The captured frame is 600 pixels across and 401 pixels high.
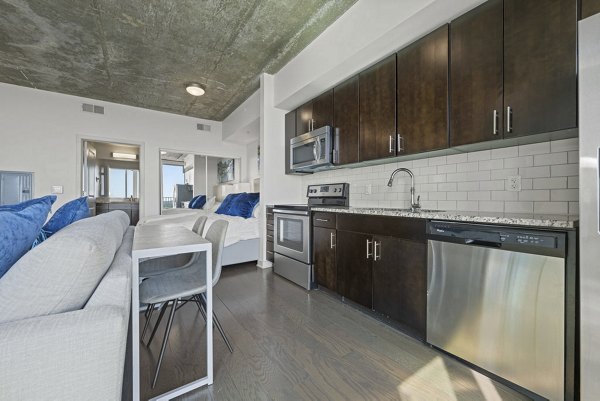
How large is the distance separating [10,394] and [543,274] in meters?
2.00

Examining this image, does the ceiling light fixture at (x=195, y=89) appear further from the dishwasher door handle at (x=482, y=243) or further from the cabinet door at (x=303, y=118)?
the dishwasher door handle at (x=482, y=243)

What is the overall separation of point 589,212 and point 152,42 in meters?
4.10

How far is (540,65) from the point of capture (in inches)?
58.1

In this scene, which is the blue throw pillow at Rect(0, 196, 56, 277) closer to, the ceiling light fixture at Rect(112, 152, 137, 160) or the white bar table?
the white bar table

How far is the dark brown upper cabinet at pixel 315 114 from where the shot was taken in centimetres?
316

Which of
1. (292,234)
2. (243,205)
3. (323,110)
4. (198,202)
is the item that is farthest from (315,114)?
(198,202)

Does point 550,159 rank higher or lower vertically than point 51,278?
higher

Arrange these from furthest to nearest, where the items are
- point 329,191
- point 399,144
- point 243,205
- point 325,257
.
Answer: point 243,205 → point 329,191 → point 325,257 → point 399,144

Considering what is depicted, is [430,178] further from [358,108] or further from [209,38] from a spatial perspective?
[209,38]

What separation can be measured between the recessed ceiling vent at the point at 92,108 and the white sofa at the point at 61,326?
5225 mm

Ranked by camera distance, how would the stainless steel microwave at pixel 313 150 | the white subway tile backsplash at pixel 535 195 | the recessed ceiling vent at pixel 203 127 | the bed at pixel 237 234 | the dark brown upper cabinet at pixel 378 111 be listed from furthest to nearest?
the recessed ceiling vent at pixel 203 127 < the bed at pixel 237 234 < the stainless steel microwave at pixel 313 150 < the dark brown upper cabinet at pixel 378 111 < the white subway tile backsplash at pixel 535 195

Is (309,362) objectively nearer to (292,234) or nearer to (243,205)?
(292,234)

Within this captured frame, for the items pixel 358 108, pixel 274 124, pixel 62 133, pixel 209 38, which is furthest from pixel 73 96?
pixel 358 108

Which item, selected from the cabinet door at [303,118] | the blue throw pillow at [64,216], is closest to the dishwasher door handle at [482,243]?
the blue throw pillow at [64,216]
